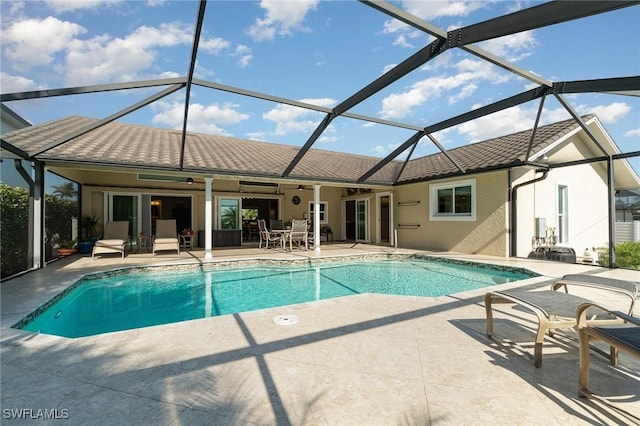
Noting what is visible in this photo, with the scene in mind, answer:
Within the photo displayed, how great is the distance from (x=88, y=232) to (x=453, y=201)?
534 inches

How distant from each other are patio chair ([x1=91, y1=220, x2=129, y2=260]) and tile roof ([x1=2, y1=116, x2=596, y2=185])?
2692mm

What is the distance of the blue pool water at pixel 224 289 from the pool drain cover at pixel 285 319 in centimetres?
165

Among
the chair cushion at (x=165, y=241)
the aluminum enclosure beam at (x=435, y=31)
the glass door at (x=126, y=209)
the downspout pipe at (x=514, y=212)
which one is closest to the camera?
the aluminum enclosure beam at (x=435, y=31)

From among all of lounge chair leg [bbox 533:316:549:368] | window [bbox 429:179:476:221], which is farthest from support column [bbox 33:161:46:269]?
window [bbox 429:179:476:221]

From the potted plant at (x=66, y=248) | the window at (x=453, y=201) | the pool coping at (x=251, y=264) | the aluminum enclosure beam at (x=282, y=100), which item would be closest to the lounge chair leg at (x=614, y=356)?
the pool coping at (x=251, y=264)

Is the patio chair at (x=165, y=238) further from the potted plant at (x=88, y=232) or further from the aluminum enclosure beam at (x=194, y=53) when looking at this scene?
the aluminum enclosure beam at (x=194, y=53)

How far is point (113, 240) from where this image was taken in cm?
914

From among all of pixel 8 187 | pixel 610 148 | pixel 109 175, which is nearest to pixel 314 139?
pixel 8 187

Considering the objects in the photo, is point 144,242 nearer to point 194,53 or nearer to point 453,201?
point 194,53

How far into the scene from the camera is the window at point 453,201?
10123 millimetres

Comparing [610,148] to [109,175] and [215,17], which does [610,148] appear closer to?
[215,17]

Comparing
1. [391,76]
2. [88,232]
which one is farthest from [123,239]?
[391,76]

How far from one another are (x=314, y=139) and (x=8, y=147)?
654 centimetres

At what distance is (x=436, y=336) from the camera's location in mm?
3291
